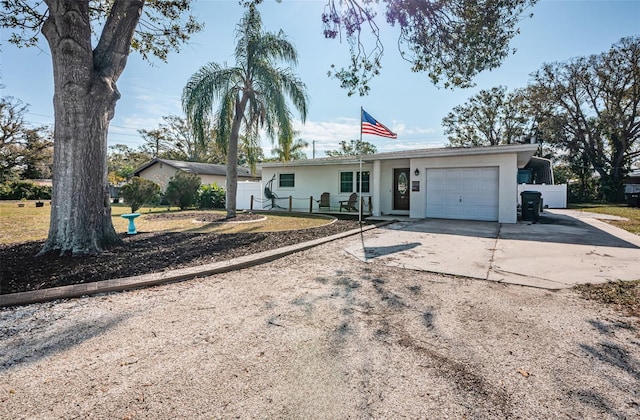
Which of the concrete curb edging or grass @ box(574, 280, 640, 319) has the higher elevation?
the concrete curb edging

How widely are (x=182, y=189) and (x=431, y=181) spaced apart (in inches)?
473

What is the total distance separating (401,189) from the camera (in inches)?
535

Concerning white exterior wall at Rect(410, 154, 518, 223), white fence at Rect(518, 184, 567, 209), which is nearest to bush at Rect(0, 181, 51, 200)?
white exterior wall at Rect(410, 154, 518, 223)

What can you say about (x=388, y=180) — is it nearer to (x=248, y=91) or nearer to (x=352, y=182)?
(x=352, y=182)

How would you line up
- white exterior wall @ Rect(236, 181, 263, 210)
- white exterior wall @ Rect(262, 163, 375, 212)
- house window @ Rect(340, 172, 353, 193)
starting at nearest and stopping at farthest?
house window @ Rect(340, 172, 353, 193)
white exterior wall @ Rect(262, 163, 375, 212)
white exterior wall @ Rect(236, 181, 263, 210)

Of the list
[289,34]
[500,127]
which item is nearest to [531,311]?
[289,34]

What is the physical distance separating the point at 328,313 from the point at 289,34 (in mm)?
10852

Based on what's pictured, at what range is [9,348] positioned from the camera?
7.74 ft

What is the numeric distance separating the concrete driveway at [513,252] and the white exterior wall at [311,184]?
20.6 ft

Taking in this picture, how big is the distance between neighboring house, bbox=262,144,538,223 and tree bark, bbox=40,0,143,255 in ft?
31.4

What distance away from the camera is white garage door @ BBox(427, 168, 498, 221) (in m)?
11.0

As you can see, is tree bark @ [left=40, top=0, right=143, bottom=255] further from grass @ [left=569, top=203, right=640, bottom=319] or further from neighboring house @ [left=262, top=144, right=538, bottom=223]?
neighboring house @ [left=262, top=144, right=538, bottom=223]

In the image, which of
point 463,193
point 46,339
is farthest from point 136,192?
point 463,193

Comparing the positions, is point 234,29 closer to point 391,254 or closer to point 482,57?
point 482,57
